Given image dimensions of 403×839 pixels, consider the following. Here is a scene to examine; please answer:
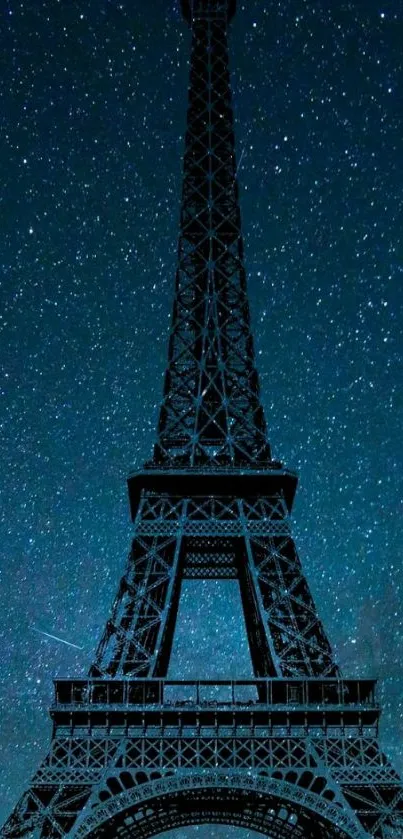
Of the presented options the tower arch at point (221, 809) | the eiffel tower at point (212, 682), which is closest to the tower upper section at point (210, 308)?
the eiffel tower at point (212, 682)

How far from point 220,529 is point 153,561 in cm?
257

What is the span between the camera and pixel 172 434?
37.2 metres

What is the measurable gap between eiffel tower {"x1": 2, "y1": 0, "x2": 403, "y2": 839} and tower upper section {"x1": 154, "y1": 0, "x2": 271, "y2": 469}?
0.29 ft

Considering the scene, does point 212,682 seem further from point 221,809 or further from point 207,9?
point 207,9

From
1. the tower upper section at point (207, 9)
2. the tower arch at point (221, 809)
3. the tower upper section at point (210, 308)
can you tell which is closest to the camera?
the tower arch at point (221, 809)

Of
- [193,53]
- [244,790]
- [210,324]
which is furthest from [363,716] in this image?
[193,53]

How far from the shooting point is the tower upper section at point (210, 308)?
3703 centimetres

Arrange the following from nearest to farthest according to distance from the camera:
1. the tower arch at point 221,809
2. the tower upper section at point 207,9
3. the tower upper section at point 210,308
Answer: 1. the tower arch at point 221,809
2. the tower upper section at point 210,308
3. the tower upper section at point 207,9

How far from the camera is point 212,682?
95.2 feet

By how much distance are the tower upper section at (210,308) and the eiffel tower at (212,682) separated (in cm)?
9

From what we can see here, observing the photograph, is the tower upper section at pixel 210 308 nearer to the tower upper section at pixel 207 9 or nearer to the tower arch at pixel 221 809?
the tower upper section at pixel 207 9

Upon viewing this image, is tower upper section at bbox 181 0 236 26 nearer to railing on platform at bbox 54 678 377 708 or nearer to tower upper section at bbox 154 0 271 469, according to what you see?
tower upper section at bbox 154 0 271 469

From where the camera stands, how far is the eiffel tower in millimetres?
27156

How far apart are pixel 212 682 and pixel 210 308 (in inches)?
654
